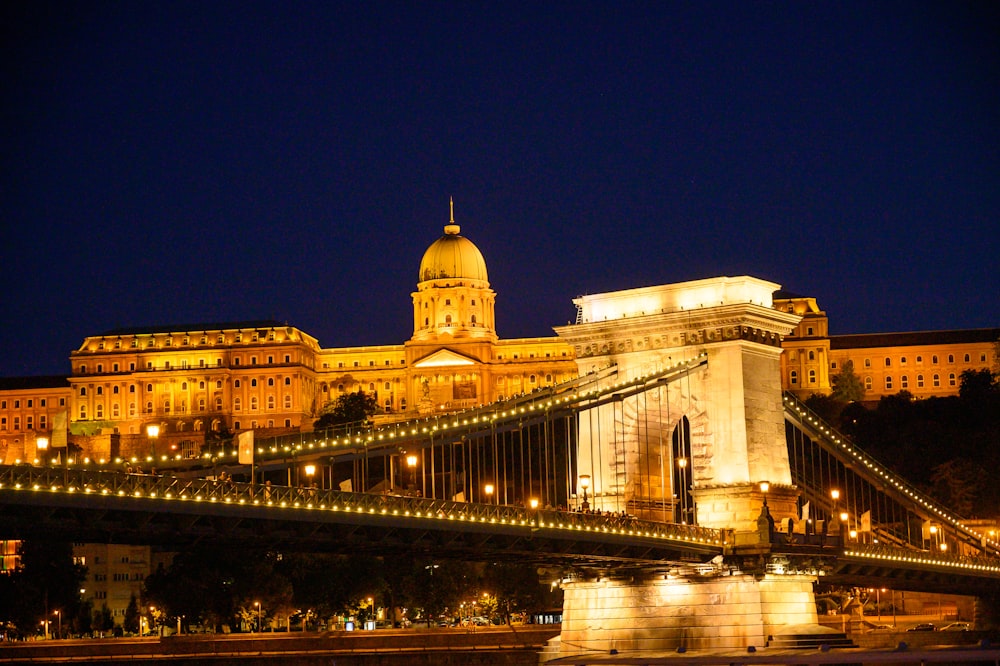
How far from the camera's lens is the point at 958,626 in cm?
8556

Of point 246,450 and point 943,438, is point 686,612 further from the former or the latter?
point 943,438

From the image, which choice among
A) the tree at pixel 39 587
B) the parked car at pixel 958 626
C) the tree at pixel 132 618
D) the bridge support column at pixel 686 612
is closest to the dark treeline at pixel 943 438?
the parked car at pixel 958 626

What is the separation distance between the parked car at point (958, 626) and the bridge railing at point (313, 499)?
27872 mm

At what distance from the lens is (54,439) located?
4431 centimetres

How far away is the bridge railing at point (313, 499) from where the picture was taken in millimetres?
39844

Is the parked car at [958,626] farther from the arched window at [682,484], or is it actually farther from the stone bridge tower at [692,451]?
the stone bridge tower at [692,451]

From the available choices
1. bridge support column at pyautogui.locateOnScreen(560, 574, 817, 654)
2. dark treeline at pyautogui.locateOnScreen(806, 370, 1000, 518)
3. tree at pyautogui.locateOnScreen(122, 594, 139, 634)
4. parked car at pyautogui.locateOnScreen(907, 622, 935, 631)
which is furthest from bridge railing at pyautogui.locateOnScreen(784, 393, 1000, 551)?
tree at pyautogui.locateOnScreen(122, 594, 139, 634)

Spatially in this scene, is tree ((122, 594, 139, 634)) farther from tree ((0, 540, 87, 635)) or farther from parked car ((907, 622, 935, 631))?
parked car ((907, 622, 935, 631))

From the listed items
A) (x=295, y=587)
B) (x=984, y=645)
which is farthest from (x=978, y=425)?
(x=984, y=645)

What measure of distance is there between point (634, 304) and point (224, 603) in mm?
41839

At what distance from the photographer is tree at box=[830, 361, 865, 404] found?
18862 centimetres

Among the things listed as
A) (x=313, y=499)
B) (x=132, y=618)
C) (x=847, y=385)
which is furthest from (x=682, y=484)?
(x=847, y=385)

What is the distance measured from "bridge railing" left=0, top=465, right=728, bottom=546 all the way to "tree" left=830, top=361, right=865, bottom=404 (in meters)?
132

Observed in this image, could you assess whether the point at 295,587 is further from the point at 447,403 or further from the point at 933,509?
the point at 447,403
